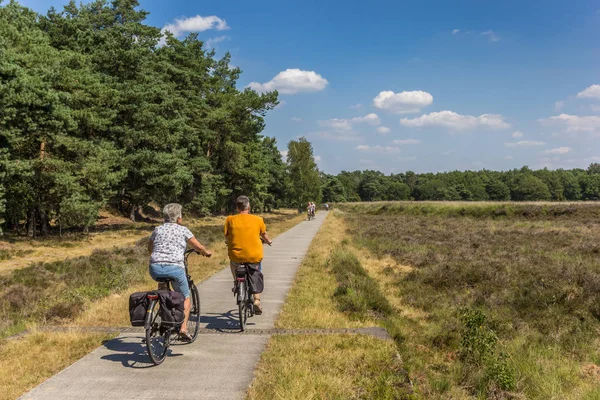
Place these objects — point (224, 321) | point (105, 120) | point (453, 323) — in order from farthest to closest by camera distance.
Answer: point (105, 120)
point (453, 323)
point (224, 321)

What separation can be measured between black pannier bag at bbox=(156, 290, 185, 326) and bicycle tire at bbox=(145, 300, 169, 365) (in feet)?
0.31

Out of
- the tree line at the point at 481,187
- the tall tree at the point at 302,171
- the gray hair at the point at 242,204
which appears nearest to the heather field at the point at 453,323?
the gray hair at the point at 242,204

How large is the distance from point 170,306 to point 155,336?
436 millimetres

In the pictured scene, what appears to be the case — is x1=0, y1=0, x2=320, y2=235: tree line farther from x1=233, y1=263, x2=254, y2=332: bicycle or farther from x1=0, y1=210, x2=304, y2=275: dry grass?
x1=233, y1=263, x2=254, y2=332: bicycle

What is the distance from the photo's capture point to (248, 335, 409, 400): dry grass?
441cm

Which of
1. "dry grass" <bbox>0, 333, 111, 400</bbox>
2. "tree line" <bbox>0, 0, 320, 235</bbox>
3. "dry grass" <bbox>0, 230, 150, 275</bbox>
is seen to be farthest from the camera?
"tree line" <bbox>0, 0, 320, 235</bbox>

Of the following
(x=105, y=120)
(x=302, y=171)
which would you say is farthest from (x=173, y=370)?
(x=302, y=171)

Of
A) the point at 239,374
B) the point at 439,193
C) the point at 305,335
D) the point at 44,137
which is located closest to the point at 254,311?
the point at 305,335

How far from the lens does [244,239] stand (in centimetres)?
671

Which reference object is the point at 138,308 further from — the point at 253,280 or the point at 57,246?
the point at 57,246

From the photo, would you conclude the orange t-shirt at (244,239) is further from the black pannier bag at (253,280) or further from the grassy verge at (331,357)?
the grassy verge at (331,357)

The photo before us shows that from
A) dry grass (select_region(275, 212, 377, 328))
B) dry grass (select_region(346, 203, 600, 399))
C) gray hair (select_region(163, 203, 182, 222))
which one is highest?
gray hair (select_region(163, 203, 182, 222))

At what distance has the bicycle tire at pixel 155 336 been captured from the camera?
5.05 metres

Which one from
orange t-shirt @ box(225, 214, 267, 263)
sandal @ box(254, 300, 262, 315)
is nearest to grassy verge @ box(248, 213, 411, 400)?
sandal @ box(254, 300, 262, 315)
